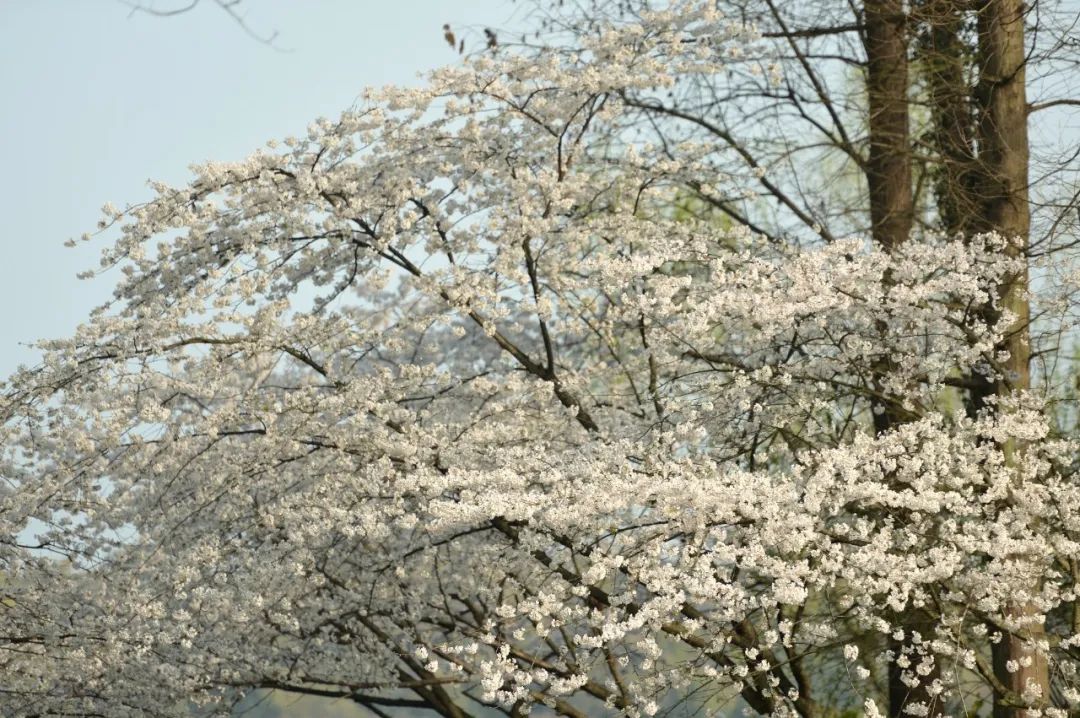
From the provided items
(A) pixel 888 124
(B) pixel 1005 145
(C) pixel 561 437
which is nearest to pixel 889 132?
(A) pixel 888 124

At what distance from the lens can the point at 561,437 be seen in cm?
757

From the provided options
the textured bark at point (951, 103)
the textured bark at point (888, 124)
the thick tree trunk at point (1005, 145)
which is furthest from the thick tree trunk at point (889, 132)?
the thick tree trunk at point (1005, 145)

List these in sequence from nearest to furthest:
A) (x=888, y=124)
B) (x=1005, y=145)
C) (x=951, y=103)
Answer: (x=1005, y=145), (x=951, y=103), (x=888, y=124)

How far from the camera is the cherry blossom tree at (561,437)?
221 inches

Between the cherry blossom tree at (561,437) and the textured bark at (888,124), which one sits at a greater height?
the textured bark at (888,124)

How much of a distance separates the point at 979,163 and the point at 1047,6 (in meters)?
1.11

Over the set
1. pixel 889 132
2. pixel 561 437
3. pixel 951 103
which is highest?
pixel 951 103

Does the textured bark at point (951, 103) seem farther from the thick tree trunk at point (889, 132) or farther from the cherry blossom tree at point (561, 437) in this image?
the cherry blossom tree at point (561, 437)

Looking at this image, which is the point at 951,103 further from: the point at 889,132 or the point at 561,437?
the point at 561,437

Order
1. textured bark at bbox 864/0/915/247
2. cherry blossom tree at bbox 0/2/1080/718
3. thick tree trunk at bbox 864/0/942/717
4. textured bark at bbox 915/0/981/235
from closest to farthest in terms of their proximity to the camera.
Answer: cherry blossom tree at bbox 0/2/1080/718
textured bark at bbox 915/0/981/235
thick tree trunk at bbox 864/0/942/717
textured bark at bbox 864/0/915/247

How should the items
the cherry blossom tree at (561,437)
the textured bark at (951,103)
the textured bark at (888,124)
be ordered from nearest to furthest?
the cherry blossom tree at (561,437)
the textured bark at (951,103)
the textured bark at (888,124)

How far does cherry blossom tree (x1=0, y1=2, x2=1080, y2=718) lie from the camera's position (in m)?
5.61

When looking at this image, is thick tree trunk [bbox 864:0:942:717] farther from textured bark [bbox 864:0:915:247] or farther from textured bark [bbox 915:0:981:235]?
textured bark [bbox 915:0:981:235]

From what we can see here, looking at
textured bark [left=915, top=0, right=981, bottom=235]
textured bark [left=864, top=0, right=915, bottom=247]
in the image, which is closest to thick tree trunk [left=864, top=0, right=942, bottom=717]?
textured bark [left=864, top=0, right=915, bottom=247]
